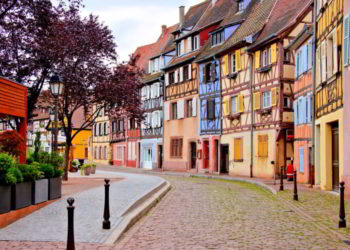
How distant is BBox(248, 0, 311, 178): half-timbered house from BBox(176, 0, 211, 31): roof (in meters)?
13.9

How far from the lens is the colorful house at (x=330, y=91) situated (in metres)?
18.3

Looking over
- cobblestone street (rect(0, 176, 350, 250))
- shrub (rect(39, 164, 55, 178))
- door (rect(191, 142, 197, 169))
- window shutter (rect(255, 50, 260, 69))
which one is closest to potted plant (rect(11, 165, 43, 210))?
shrub (rect(39, 164, 55, 178))

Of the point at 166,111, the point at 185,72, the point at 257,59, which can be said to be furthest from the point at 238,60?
the point at 166,111

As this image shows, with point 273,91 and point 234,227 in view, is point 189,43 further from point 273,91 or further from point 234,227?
point 234,227

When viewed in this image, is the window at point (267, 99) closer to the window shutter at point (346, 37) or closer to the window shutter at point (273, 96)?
the window shutter at point (273, 96)

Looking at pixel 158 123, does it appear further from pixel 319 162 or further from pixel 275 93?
pixel 319 162

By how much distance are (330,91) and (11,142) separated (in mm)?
11050

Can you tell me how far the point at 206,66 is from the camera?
3928 cm

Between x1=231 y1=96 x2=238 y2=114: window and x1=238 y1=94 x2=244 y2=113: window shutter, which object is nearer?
x1=238 y1=94 x2=244 y2=113: window shutter

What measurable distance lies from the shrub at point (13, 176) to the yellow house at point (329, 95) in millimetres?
10670

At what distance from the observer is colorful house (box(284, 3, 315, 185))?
24.6 m

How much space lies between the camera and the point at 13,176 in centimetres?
1050

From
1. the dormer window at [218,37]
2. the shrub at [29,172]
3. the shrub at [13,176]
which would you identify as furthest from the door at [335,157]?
the dormer window at [218,37]

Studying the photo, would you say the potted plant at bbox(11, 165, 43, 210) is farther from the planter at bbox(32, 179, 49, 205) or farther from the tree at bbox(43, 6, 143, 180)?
the tree at bbox(43, 6, 143, 180)
